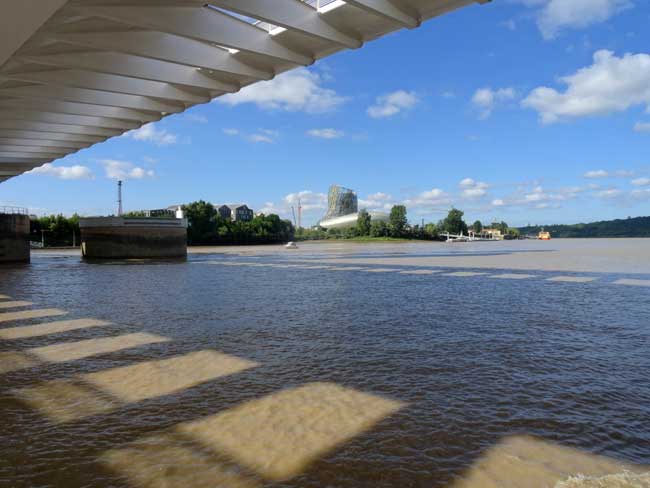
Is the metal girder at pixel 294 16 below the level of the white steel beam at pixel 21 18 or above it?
above

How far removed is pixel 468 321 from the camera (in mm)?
10398

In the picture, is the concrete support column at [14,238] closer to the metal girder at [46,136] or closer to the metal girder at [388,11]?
the metal girder at [46,136]

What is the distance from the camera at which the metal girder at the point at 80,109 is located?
63.1 ft

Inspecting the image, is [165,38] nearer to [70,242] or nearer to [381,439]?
[381,439]

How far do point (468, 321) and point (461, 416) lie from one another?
19.2ft

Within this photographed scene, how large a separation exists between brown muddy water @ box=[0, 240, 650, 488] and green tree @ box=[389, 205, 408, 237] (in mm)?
132482

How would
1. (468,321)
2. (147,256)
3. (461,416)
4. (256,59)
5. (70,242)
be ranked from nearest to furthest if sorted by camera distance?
(461,416)
(468,321)
(256,59)
(147,256)
(70,242)

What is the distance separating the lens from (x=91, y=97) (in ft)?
60.7

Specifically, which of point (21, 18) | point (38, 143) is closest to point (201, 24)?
point (21, 18)

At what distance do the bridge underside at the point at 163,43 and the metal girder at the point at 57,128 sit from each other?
5.42 ft

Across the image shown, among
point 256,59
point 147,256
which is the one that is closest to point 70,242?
point 147,256

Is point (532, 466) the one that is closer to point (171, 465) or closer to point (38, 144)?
point (171, 465)

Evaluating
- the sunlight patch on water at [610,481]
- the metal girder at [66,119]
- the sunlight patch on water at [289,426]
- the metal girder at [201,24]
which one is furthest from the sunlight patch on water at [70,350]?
the metal girder at [66,119]

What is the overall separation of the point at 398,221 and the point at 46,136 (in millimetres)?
125419
